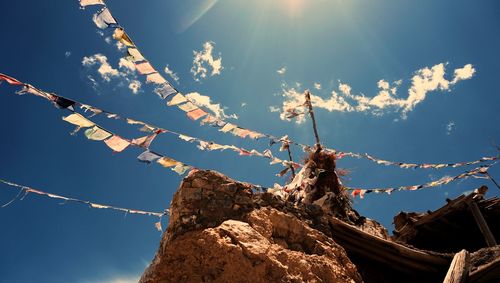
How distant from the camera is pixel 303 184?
8242 millimetres

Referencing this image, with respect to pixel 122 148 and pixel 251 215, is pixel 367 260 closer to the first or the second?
pixel 251 215

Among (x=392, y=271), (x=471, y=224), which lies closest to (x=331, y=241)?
(x=392, y=271)

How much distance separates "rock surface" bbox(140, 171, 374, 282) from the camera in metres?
2.89

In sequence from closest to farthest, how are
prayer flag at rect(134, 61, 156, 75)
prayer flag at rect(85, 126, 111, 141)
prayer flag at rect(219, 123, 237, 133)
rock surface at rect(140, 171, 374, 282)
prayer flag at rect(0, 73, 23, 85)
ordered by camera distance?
rock surface at rect(140, 171, 374, 282) → prayer flag at rect(0, 73, 23, 85) → prayer flag at rect(85, 126, 111, 141) → prayer flag at rect(134, 61, 156, 75) → prayer flag at rect(219, 123, 237, 133)

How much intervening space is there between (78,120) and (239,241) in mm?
3643

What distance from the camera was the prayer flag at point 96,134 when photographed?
5461 mm

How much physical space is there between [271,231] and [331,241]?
32.7 inches

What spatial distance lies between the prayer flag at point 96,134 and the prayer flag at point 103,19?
1628 mm

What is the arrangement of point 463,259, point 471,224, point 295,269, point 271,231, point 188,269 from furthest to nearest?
1. point 471,224
2. point 463,259
3. point 271,231
4. point 295,269
5. point 188,269

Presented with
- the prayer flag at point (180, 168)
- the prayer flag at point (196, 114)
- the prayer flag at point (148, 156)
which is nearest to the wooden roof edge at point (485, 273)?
the prayer flag at point (180, 168)

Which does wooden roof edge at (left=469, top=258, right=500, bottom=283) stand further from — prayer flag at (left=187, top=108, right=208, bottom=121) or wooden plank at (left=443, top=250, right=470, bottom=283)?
prayer flag at (left=187, top=108, right=208, bottom=121)

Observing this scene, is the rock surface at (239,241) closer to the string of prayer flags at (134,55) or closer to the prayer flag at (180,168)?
the prayer flag at (180,168)

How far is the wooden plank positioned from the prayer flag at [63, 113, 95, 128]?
5.48m

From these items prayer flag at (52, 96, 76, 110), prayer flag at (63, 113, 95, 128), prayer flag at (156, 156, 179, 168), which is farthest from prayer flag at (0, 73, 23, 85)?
prayer flag at (156, 156, 179, 168)
